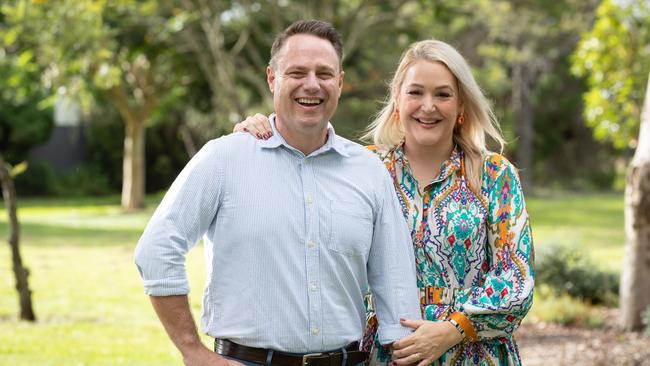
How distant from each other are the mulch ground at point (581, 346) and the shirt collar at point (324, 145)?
14.7ft

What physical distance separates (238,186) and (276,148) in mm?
233

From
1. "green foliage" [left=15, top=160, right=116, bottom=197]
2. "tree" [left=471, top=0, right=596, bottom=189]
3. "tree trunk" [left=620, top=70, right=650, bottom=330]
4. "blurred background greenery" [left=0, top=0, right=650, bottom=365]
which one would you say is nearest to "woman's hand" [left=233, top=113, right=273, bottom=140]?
"blurred background greenery" [left=0, top=0, right=650, bottom=365]

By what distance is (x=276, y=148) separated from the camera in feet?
10.3

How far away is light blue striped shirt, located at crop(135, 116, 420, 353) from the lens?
2916 millimetres

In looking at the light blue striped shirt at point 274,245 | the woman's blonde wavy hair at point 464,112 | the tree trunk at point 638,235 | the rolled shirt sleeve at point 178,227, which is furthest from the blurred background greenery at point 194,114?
the rolled shirt sleeve at point 178,227

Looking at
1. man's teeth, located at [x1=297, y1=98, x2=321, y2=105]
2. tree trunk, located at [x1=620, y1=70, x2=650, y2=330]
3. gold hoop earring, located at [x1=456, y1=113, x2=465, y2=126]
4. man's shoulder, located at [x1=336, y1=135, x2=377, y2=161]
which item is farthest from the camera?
tree trunk, located at [x1=620, y1=70, x2=650, y2=330]

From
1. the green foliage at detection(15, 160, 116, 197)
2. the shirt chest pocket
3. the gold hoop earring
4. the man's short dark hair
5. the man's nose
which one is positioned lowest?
the green foliage at detection(15, 160, 116, 197)

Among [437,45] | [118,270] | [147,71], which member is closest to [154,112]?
[147,71]

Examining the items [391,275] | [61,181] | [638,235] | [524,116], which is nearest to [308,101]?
[391,275]

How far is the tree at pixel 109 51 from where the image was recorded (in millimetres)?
11570

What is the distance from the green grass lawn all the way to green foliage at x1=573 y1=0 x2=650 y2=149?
157 cm

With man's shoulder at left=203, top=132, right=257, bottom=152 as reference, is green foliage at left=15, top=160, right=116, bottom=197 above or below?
below

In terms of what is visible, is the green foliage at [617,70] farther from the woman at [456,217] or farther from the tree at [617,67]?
the woman at [456,217]

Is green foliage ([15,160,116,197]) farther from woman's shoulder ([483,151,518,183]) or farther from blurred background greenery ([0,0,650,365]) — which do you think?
woman's shoulder ([483,151,518,183])
